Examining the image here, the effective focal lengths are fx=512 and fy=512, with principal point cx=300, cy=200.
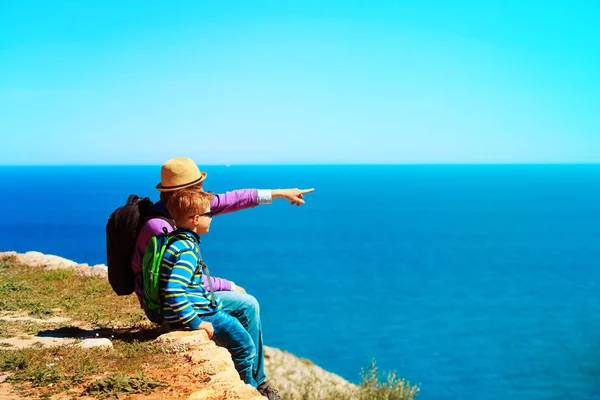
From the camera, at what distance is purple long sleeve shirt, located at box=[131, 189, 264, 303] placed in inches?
225

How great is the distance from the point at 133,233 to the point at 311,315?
5694cm

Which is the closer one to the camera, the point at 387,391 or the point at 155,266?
the point at 155,266

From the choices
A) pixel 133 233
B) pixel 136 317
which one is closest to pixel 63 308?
pixel 136 317

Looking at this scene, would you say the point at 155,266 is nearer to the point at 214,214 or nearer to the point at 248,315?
the point at 214,214

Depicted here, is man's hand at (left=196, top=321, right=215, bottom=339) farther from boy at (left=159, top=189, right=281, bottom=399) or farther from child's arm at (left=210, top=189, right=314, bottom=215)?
child's arm at (left=210, top=189, right=314, bottom=215)

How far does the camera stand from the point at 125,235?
5.91 meters

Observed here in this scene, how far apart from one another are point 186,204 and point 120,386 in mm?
1831

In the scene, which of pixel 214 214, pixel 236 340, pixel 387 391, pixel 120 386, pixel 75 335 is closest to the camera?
pixel 120 386

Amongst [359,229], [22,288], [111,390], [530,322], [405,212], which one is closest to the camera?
[111,390]

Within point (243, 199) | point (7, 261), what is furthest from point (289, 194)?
point (7, 261)

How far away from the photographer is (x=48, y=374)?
5043 mm

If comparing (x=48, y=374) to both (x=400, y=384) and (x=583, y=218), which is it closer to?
(x=400, y=384)

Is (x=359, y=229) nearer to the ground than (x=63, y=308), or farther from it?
nearer to the ground

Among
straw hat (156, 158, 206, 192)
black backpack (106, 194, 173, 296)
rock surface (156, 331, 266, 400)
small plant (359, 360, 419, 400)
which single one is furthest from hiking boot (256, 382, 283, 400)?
small plant (359, 360, 419, 400)
